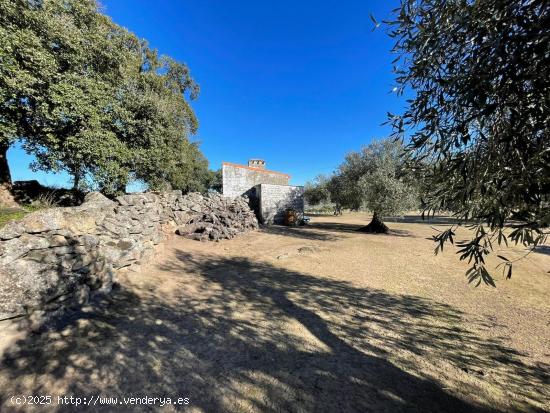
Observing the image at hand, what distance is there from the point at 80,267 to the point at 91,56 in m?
9.45

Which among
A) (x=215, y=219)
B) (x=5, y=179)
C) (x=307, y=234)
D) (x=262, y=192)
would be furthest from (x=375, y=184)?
(x=5, y=179)

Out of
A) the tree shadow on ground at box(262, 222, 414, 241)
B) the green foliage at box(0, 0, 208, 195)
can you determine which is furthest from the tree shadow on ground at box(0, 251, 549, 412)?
the tree shadow on ground at box(262, 222, 414, 241)

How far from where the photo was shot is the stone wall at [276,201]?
73.0ft

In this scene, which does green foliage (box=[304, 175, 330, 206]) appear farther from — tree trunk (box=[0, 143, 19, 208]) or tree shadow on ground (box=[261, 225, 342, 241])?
tree trunk (box=[0, 143, 19, 208])

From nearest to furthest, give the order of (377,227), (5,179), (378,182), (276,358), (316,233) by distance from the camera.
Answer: (276,358)
(5,179)
(378,182)
(316,233)
(377,227)

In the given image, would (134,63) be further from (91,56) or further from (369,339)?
(369,339)

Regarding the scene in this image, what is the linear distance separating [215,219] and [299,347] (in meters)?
10.9

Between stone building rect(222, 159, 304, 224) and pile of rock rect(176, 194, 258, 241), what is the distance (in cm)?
470

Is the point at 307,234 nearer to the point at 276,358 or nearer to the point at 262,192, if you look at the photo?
the point at 262,192

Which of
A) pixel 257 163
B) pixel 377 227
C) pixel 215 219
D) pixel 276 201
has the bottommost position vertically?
pixel 377 227

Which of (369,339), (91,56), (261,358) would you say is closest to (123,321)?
(261,358)

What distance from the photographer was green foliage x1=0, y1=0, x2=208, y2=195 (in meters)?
7.50

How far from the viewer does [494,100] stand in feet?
7.72

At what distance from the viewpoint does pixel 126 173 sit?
1055cm
